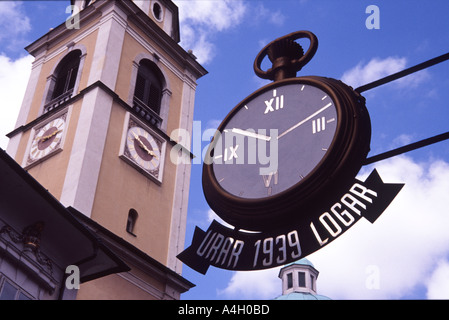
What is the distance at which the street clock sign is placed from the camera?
395 cm

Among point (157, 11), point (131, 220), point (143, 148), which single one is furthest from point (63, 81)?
point (131, 220)

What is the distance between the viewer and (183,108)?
23.9 m

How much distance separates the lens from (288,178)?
412 cm

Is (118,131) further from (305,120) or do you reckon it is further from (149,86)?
(305,120)

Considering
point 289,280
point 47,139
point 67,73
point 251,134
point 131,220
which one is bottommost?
point 251,134

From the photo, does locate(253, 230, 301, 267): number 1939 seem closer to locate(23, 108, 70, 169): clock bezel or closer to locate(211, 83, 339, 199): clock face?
locate(211, 83, 339, 199): clock face

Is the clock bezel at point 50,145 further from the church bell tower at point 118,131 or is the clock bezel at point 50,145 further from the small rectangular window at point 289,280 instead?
the small rectangular window at point 289,280

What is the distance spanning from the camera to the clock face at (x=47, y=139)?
66.6 ft

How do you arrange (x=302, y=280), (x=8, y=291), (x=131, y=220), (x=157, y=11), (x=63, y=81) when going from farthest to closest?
(x=302, y=280) → (x=157, y=11) → (x=63, y=81) → (x=131, y=220) → (x=8, y=291)

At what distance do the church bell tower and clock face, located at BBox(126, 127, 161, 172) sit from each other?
0.12 feet

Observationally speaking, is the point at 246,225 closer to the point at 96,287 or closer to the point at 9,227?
the point at 9,227

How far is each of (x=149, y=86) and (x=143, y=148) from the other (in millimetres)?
3119

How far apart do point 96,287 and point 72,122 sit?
19.5ft
